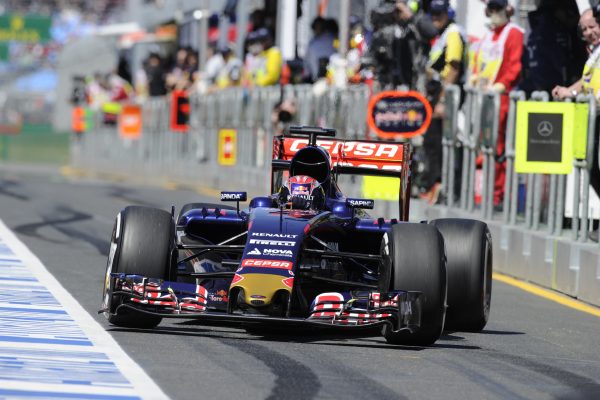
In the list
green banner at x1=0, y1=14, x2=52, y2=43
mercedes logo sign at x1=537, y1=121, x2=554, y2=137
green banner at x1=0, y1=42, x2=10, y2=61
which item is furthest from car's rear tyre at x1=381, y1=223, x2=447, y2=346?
green banner at x1=0, y1=42, x2=10, y2=61

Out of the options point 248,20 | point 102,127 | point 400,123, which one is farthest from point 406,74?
point 102,127

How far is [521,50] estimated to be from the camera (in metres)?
16.8

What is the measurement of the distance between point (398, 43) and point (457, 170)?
3332mm

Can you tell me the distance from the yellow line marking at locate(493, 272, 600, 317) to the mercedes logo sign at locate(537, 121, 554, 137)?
1.28 m

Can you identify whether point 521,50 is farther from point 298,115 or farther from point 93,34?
point 93,34

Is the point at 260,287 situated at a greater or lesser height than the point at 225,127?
lesser

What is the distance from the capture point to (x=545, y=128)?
44.9 ft

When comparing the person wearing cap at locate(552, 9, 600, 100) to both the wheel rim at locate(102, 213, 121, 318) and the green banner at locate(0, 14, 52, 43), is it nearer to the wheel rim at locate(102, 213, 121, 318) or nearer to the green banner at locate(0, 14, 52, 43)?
the wheel rim at locate(102, 213, 121, 318)

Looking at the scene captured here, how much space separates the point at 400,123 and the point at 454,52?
1308 mm

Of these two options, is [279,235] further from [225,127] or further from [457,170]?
[225,127]

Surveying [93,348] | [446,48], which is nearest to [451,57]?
Answer: [446,48]

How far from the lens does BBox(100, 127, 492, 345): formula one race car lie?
9.30m

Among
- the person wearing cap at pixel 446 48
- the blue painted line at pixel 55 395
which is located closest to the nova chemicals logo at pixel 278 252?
the blue painted line at pixel 55 395

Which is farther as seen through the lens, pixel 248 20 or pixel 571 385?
pixel 248 20
